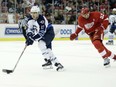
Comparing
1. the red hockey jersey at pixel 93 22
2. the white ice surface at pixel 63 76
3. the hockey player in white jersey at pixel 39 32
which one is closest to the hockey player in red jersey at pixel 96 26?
the red hockey jersey at pixel 93 22

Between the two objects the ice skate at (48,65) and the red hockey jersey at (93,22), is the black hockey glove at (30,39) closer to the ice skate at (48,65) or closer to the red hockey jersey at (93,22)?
the ice skate at (48,65)

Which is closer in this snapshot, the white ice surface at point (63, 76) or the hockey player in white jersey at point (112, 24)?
the white ice surface at point (63, 76)

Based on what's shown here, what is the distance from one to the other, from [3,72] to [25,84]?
1.24m

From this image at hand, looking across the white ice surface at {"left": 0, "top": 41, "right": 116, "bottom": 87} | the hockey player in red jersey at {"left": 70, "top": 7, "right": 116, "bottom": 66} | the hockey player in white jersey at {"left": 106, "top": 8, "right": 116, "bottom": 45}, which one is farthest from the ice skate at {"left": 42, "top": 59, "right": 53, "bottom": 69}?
the hockey player in white jersey at {"left": 106, "top": 8, "right": 116, "bottom": 45}

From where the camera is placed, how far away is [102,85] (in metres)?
4.86

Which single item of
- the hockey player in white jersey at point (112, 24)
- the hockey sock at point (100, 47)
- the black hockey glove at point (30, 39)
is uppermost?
the black hockey glove at point (30, 39)

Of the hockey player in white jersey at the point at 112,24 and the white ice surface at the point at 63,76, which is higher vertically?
the white ice surface at the point at 63,76

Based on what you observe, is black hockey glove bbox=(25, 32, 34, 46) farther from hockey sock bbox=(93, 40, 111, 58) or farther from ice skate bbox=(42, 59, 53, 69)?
hockey sock bbox=(93, 40, 111, 58)

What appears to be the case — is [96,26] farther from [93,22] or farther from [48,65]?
[48,65]

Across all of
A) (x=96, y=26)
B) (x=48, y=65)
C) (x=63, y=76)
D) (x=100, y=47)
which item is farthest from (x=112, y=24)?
(x=63, y=76)

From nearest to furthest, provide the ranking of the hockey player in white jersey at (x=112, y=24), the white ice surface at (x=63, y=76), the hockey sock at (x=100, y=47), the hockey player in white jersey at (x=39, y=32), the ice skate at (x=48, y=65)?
the white ice surface at (x=63, y=76) < the hockey player in white jersey at (x=39, y=32) < the ice skate at (x=48, y=65) < the hockey sock at (x=100, y=47) < the hockey player in white jersey at (x=112, y=24)

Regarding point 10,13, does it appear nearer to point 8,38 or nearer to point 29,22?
point 8,38

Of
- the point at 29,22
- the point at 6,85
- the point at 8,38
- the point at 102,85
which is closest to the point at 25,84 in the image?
the point at 6,85

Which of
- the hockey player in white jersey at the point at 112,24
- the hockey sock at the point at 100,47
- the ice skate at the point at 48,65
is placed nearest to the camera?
the ice skate at the point at 48,65
